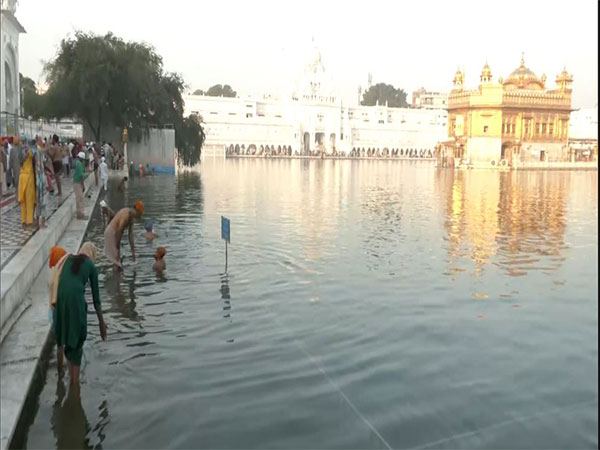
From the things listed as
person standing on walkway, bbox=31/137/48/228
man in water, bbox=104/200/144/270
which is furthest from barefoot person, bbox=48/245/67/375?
person standing on walkway, bbox=31/137/48/228

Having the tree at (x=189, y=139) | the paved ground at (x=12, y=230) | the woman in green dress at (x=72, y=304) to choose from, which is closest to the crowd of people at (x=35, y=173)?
the paved ground at (x=12, y=230)

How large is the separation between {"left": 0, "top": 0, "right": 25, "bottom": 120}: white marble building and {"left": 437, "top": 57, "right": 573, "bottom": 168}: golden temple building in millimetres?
42132

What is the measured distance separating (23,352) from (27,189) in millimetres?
4844

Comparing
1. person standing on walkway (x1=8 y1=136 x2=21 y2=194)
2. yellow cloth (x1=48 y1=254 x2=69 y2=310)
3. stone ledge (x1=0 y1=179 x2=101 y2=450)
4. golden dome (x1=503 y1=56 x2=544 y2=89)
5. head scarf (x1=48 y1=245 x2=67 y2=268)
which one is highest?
golden dome (x1=503 y1=56 x2=544 y2=89)

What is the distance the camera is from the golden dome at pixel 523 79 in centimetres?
6875

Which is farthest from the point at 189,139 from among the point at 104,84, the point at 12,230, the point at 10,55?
the point at 12,230

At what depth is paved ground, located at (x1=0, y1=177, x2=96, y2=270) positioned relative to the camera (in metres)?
7.71

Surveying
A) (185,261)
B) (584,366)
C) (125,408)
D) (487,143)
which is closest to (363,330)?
(584,366)

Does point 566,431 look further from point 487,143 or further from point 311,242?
point 487,143

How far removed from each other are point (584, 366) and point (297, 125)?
9457 cm

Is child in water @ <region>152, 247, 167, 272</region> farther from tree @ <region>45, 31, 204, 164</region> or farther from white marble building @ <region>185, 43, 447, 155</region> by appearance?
white marble building @ <region>185, 43, 447, 155</region>

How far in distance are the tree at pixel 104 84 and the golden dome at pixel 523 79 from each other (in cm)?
4915

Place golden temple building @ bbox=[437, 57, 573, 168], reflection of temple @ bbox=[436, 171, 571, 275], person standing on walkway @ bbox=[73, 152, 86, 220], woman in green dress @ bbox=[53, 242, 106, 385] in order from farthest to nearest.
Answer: golden temple building @ bbox=[437, 57, 573, 168]
person standing on walkway @ bbox=[73, 152, 86, 220]
reflection of temple @ bbox=[436, 171, 571, 275]
woman in green dress @ bbox=[53, 242, 106, 385]

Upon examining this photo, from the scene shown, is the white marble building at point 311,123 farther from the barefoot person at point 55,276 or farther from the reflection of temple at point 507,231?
the barefoot person at point 55,276
